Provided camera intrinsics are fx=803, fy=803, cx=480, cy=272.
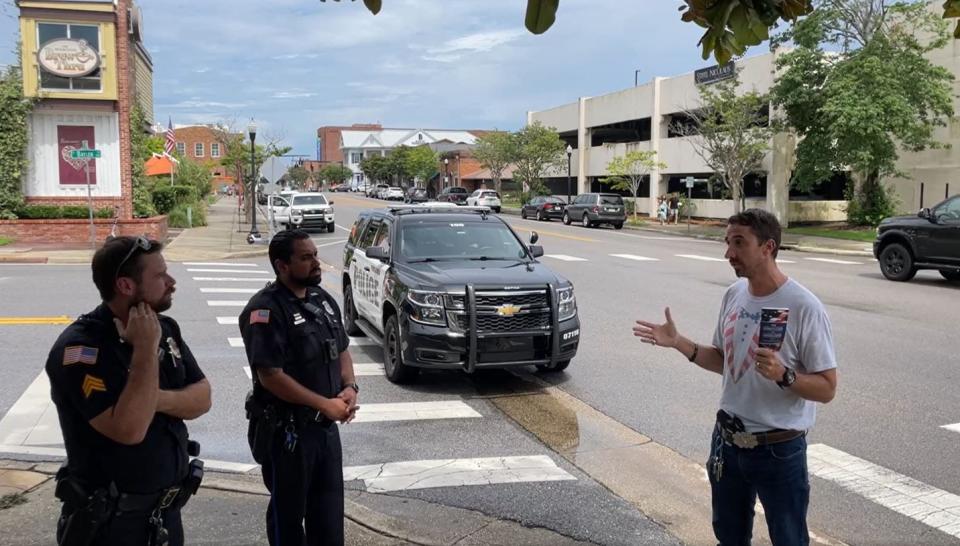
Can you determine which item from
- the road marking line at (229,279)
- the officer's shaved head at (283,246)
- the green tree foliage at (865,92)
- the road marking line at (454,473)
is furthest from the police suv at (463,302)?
the green tree foliage at (865,92)

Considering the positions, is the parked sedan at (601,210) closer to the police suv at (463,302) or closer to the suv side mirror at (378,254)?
Answer: the police suv at (463,302)

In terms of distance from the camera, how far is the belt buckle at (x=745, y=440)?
3.26 meters

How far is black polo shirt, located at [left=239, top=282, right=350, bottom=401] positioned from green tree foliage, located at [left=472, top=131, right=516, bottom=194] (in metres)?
53.9

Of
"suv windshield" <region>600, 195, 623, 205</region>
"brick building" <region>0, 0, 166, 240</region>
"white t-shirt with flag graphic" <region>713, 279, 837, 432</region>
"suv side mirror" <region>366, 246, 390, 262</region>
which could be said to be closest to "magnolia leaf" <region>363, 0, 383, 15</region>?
"white t-shirt with flag graphic" <region>713, 279, 837, 432</region>

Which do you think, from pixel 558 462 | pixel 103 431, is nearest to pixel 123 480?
pixel 103 431

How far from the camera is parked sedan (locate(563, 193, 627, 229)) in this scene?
125 feet

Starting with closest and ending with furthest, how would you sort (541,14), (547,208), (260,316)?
1. (541,14)
2. (260,316)
3. (547,208)

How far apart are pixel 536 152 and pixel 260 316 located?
52072 millimetres

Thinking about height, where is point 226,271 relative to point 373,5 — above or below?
below

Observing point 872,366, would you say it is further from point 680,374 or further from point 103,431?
point 103,431

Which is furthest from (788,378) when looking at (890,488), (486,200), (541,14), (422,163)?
(422,163)

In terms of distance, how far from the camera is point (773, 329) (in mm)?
3188

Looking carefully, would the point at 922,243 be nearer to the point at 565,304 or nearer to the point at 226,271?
the point at 565,304

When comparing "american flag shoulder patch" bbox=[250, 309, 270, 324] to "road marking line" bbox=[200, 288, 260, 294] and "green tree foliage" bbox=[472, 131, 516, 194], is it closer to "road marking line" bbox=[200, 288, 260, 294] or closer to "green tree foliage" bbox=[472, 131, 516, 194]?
"road marking line" bbox=[200, 288, 260, 294]
